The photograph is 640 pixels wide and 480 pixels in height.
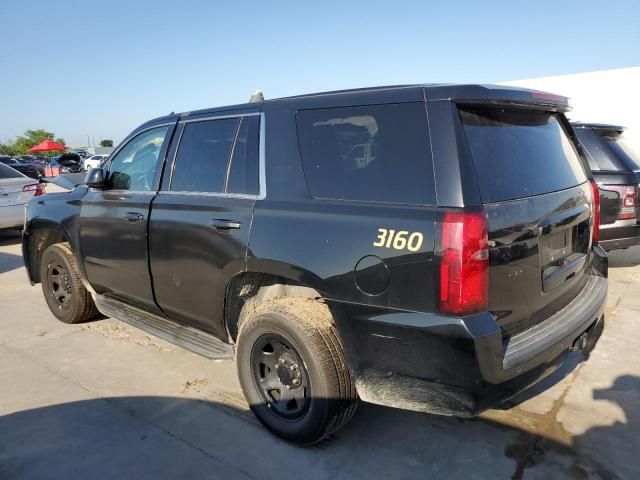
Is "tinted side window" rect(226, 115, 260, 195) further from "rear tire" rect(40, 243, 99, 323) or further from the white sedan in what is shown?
the white sedan

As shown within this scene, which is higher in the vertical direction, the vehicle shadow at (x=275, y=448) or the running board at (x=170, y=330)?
the running board at (x=170, y=330)

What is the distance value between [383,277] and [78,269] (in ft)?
10.7

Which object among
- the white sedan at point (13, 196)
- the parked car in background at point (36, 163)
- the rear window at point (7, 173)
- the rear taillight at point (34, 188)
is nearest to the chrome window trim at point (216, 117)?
the white sedan at point (13, 196)

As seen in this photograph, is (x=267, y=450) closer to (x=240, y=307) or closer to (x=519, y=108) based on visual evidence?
(x=240, y=307)

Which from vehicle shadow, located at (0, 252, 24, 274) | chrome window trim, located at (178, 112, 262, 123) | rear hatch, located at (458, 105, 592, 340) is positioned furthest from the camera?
vehicle shadow, located at (0, 252, 24, 274)

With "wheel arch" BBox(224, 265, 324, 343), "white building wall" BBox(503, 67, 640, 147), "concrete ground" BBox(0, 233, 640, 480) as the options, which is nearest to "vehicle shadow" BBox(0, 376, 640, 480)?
"concrete ground" BBox(0, 233, 640, 480)

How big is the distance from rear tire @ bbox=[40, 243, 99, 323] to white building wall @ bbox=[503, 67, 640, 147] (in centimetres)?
1633

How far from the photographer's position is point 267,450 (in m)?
2.78

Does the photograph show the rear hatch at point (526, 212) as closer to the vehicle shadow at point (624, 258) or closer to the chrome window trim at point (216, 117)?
the chrome window trim at point (216, 117)

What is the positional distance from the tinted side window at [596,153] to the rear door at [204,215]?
4495 millimetres

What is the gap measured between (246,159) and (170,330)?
1.40m

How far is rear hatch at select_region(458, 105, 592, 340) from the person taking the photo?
7.38 feet

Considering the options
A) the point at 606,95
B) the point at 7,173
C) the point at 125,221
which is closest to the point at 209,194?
the point at 125,221

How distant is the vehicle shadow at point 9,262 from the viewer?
7359 mm
